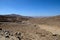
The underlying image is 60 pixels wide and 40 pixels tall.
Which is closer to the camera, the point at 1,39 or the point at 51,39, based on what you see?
the point at 1,39

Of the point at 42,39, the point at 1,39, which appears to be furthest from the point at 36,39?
the point at 1,39

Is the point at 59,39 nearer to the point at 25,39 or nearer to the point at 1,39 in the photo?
the point at 25,39

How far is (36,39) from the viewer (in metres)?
13.2

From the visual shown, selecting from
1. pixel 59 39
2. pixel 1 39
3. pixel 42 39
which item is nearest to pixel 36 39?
pixel 42 39

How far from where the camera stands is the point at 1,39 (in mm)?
10594

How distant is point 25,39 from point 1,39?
3.22 m

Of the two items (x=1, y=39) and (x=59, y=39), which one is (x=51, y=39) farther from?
(x=1, y=39)

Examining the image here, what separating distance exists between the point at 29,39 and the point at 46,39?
2132 mm

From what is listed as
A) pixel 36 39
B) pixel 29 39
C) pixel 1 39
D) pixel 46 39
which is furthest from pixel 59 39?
pixel 1 39

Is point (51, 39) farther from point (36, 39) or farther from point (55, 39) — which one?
point (36, 39)

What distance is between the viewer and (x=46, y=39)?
13.1 metres

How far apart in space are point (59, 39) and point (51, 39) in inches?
37.3

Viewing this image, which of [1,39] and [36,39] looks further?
[36,39]

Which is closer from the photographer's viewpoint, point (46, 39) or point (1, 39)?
point (1, 39)
